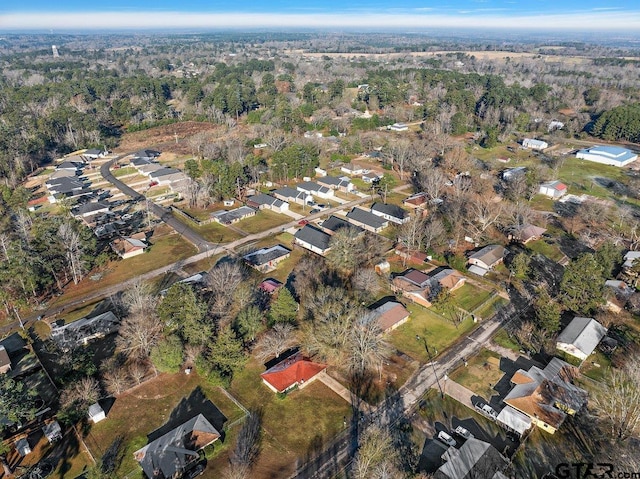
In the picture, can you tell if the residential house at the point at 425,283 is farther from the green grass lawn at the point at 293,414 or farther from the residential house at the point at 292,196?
the residential house at the point at 292,196

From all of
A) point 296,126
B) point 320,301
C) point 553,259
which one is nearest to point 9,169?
point 296,126

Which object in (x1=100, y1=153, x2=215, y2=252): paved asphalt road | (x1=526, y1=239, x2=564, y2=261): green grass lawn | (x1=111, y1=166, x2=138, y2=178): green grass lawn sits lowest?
(x1=111, y1=166, x2=138, y2=178): green grass lawn

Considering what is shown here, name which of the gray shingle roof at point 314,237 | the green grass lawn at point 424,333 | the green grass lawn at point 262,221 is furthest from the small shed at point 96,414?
the green grass lawn at point 262,221

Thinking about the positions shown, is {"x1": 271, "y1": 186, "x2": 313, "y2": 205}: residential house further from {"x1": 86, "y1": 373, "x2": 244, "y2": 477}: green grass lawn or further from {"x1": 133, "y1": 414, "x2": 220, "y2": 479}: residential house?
{"x1": 133, "y1": 414, "x2": 220, "y2": 479}: residential house

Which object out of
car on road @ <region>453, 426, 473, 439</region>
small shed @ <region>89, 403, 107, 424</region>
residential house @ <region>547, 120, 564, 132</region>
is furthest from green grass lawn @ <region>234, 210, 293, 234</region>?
residential house @ <region>547, 120, 564, 132</region>

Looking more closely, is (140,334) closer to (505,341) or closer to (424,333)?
(424,333)

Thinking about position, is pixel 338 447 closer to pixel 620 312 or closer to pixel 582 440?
pixel 582 440
